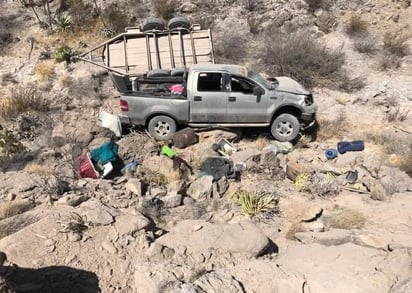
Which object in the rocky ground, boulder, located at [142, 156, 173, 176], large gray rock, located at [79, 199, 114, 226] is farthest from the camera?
boulder, located at [142, 156, 173, 176]

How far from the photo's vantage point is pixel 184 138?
10.8 metres

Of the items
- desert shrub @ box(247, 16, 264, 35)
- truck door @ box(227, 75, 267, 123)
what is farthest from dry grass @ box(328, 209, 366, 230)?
desert shrub @ box(247, 16, 264, 35)

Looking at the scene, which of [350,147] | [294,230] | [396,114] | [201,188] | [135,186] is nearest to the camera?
[294,230]

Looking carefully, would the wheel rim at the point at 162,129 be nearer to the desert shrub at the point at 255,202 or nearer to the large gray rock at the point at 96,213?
the desert shrub at the point at 255,202

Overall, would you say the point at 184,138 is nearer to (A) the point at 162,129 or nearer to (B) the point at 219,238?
(A) the point at 162,129

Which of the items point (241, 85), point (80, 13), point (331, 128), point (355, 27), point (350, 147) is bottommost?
point (350, 147)

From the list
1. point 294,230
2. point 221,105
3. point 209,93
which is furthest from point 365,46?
point 294,230

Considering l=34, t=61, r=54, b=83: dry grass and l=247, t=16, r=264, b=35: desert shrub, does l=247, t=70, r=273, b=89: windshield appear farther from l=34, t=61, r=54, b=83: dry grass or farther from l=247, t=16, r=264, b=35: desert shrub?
l=34, t=61, r=54, b=83: dry grass

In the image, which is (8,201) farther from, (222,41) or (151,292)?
(222,41)

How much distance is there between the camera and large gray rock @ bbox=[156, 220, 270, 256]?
257 inches

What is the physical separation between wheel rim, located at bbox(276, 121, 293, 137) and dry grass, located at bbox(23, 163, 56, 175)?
17.0 feet

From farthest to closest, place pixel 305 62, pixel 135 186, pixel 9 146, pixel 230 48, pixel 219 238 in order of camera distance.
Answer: pixel 230 48
pixel 305 62
pixel 9 146
pixel 135 186
pixel 219 238

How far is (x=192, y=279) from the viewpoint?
5715 mm

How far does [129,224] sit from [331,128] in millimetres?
6538
